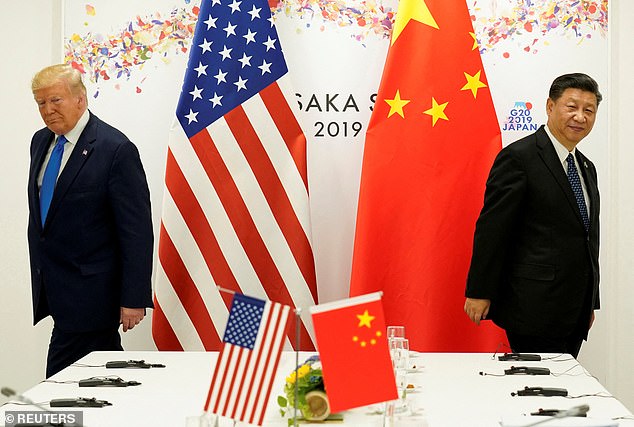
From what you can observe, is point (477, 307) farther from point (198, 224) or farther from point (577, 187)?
point (198, 224)

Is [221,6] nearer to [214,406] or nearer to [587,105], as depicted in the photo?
[587,105]

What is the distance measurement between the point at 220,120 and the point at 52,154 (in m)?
0.84

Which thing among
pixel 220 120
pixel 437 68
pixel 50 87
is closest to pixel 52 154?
pixel 50 87

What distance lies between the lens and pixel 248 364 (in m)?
2.14

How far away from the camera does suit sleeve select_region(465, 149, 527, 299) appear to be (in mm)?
3949

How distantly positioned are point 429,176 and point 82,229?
1636mm

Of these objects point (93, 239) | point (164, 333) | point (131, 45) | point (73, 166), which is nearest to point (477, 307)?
point (164, 333)

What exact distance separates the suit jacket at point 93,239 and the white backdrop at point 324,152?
83 cm

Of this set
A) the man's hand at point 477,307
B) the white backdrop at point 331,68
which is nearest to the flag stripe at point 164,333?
A: the white backdrop at point 331,68

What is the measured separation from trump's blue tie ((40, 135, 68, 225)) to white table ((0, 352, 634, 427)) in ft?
2.94

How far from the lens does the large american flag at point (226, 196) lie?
4.52m

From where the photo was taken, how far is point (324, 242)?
193 inches

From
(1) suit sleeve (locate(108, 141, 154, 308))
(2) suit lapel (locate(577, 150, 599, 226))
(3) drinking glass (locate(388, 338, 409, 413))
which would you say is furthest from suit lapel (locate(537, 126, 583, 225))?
(1) suit sleeve (locate(108, 141, 154, 308))

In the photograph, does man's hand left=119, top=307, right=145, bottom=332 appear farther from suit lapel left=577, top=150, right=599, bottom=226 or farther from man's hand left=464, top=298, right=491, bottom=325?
suit lapel left=577, top=150, right=599, bottom=226
